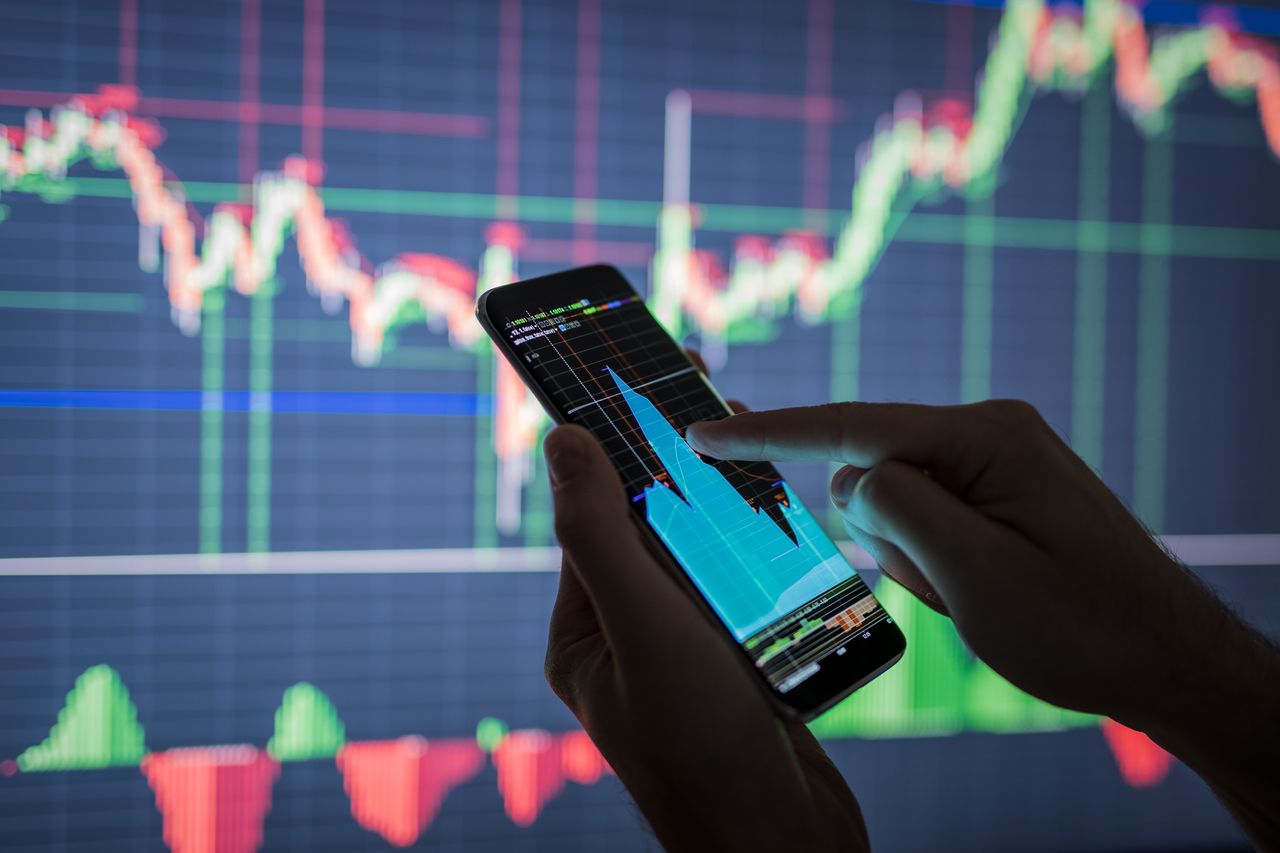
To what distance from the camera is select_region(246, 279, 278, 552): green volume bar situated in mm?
872

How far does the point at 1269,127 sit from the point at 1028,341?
0.43m

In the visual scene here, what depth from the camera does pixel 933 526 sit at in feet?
1.60

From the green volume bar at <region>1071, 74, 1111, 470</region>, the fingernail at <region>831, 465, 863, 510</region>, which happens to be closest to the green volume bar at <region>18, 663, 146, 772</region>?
the fingernail at <region>831, 465, 863, 510</region>

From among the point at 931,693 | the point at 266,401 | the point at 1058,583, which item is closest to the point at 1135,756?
the point at 931,693

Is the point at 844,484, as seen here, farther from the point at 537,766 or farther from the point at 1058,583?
the point at 537,766

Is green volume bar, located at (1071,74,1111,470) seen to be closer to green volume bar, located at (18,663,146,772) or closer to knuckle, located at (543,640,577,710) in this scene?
knuckle, located at (543,640,577,710)

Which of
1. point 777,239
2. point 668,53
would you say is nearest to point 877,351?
point 777,239

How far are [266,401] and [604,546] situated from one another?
21.9 inches

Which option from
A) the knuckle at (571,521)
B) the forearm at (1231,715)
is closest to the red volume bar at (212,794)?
the knuckle at (571,521)

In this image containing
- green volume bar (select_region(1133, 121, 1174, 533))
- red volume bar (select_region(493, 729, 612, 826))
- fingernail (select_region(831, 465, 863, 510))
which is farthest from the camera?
green volume bar (select_region(1133, 121, 1174, 533))

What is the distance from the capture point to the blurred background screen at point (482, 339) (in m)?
0.85

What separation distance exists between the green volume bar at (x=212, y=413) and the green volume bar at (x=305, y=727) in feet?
0.61

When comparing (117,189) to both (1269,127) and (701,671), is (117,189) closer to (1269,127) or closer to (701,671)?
(701,671)

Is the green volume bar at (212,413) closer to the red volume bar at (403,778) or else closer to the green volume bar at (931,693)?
the red volume bar at (403,778)
